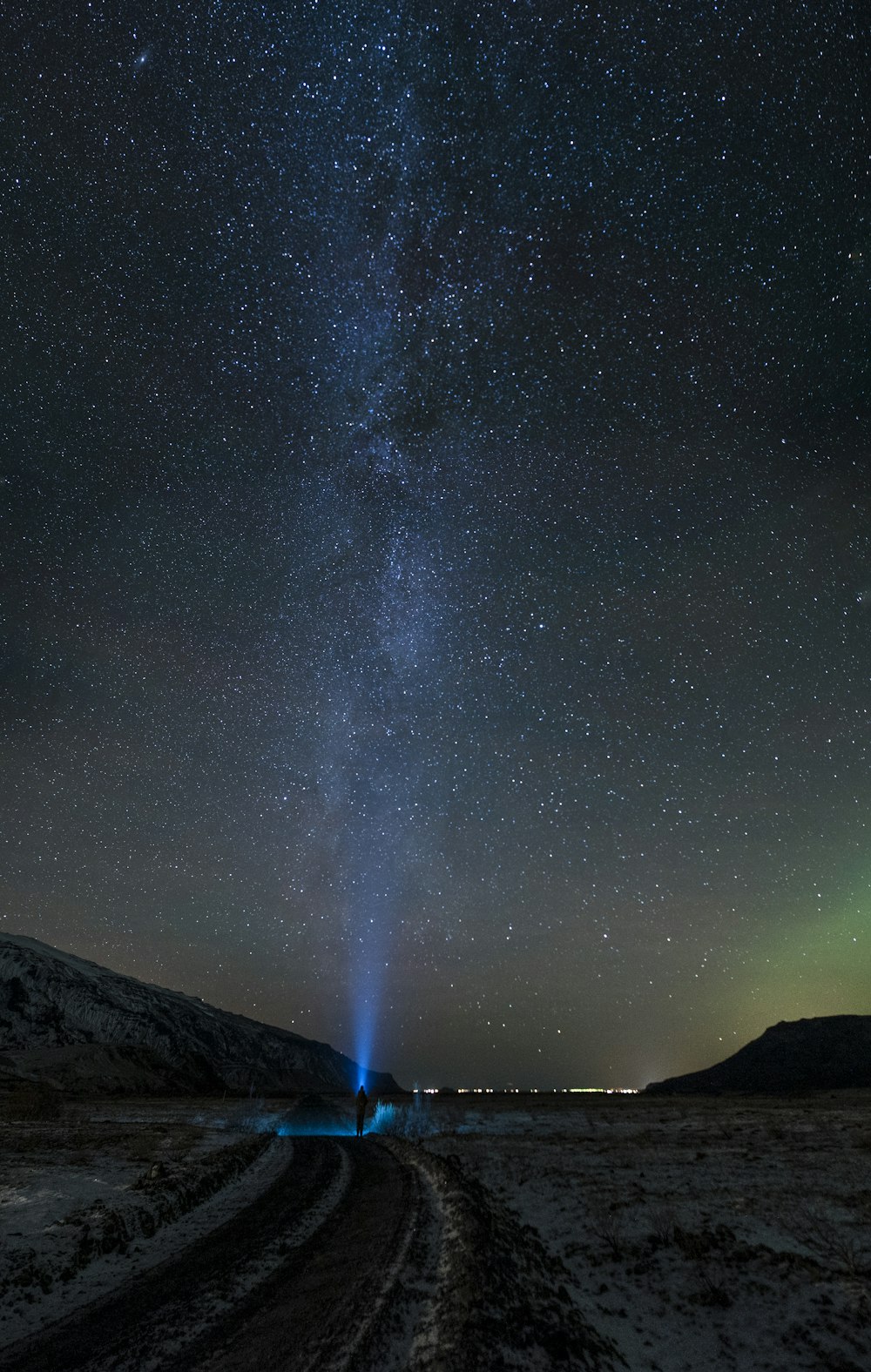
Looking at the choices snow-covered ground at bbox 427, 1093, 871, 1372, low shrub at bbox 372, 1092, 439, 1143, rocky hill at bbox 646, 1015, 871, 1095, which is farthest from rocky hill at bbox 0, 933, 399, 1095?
rocky hill at bbox 646, 1015, 871, 1095

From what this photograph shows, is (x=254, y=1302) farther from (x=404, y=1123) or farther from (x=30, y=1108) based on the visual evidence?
(x=30, y=1108)

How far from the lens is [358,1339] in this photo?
18.8 feet

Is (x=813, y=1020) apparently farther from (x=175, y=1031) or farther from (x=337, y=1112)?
(x=337, y=1112)

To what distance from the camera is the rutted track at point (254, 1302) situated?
554cm

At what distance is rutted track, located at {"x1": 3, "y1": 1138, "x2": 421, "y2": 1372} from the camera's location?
18.2ft

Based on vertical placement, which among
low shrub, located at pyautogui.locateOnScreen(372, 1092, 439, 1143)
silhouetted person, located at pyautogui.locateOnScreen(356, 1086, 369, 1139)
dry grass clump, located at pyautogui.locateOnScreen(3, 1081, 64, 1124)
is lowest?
dry grass clump, located at pyautogui.locateOnScreen(3, 1081, 64, 1124)

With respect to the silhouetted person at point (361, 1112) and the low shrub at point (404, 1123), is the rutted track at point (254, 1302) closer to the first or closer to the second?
the low shrub at point (404, 1123)

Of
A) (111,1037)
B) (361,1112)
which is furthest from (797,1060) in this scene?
(361,1112)

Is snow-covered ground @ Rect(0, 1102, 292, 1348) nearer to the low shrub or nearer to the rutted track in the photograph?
the rutted track

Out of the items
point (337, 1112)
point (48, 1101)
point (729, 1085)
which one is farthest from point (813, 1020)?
point (48, 1101)

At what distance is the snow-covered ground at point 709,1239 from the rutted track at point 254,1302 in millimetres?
2517

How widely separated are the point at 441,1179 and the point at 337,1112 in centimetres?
3452

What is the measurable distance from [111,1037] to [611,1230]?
16097 cm

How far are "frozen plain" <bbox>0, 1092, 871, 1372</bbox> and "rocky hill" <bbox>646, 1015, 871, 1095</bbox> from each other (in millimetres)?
149118
